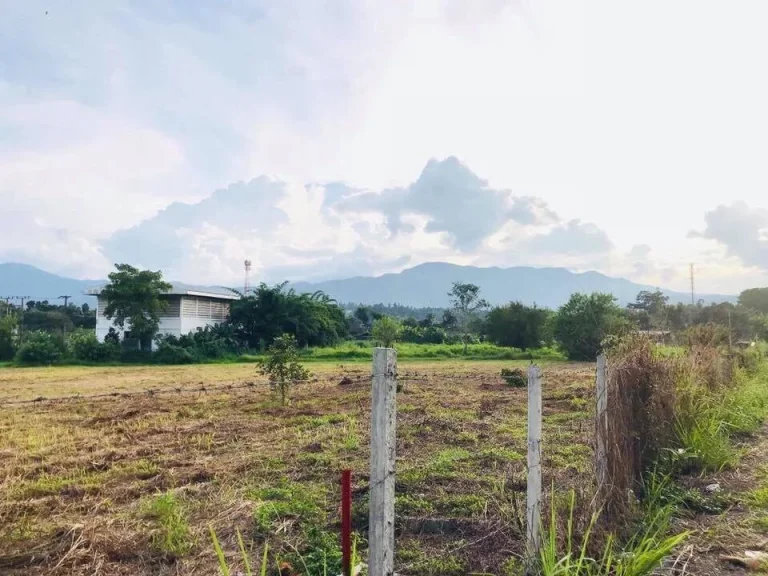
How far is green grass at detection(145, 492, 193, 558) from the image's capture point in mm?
3877

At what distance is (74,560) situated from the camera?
12.2 feet

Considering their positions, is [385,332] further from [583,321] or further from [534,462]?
[534,462]

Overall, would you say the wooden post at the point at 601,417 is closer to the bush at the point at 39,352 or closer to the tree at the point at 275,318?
the bush at the point at 39,352

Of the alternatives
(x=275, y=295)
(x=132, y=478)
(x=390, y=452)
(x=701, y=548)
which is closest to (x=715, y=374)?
(x=701, y=548)

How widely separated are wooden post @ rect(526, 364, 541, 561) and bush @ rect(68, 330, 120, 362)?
105ft

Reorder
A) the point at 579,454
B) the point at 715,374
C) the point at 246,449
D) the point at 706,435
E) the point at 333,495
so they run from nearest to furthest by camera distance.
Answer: the point at 333,495, the point at 706,435, the point at 579,454, the point at 246,449, the point at 715,374

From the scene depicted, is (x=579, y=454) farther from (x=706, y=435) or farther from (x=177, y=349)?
(x=177, y=349)

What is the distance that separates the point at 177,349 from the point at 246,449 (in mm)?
25924

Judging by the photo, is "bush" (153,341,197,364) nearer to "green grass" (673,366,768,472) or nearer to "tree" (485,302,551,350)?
"tree" (485,302,551,350)

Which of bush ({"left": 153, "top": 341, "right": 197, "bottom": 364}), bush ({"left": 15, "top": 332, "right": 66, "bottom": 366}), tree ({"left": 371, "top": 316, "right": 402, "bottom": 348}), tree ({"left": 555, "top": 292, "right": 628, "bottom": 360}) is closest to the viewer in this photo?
tree ({"left": 555, "top": 292, "right": 628, "bottom": 360})

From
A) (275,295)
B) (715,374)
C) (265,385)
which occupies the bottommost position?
(265,385)

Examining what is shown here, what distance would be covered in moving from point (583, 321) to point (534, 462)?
2839cm

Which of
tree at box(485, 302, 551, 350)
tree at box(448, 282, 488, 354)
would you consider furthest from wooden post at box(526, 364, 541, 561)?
tree at box(448, 282, 488, 354)

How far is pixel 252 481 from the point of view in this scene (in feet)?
18.2
